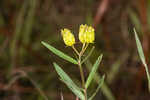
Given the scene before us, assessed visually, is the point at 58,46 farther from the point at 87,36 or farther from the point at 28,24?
the point at 87,36

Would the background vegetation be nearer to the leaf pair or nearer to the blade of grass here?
the blade of grass

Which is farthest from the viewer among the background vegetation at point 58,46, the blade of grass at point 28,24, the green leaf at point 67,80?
the blade of grass at point 28,24

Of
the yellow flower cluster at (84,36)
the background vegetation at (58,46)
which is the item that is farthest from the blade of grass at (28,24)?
the yellow flower cluster at (84,36)

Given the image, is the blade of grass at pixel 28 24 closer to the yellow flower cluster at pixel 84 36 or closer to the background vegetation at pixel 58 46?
the background vegetation at pixel 58 46

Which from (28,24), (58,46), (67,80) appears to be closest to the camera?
(67,80)

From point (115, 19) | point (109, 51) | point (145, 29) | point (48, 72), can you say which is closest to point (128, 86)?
point (109, 51)

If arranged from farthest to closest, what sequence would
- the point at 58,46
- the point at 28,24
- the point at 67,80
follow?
the point at 58,46, the point at 28,24, the point at 67,80

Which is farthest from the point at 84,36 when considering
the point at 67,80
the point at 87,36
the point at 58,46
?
the point at 58,46

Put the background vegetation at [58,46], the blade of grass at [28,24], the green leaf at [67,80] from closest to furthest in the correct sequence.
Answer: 1. the green leaf at [67,80]
2. the background vegetation at [58,46]
3. the blade of grass at [28,24]
